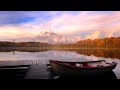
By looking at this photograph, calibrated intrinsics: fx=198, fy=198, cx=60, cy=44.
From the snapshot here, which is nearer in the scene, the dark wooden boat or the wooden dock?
the wooden dock

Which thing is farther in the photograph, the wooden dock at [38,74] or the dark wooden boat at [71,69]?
the dark wooden boat at [71,69]

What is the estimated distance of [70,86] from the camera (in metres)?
3.43

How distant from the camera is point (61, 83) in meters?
3.40

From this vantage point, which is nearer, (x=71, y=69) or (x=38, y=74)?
(x=38, y=74)
